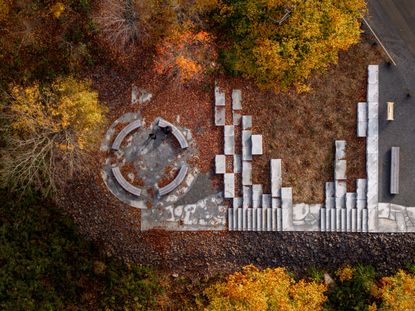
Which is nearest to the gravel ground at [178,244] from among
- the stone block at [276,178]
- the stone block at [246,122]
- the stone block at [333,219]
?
the stone block at [333,219]

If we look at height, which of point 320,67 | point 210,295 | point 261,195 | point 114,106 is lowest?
point 210,295

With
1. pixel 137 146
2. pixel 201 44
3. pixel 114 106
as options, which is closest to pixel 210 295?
pixel 137 146

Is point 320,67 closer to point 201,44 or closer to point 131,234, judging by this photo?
point 201,44

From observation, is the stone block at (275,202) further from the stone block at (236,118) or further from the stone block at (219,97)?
the stone block at (219,97)

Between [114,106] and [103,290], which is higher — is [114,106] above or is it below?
above

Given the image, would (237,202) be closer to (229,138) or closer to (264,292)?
(229,138)

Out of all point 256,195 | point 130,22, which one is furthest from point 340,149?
point 130,22
